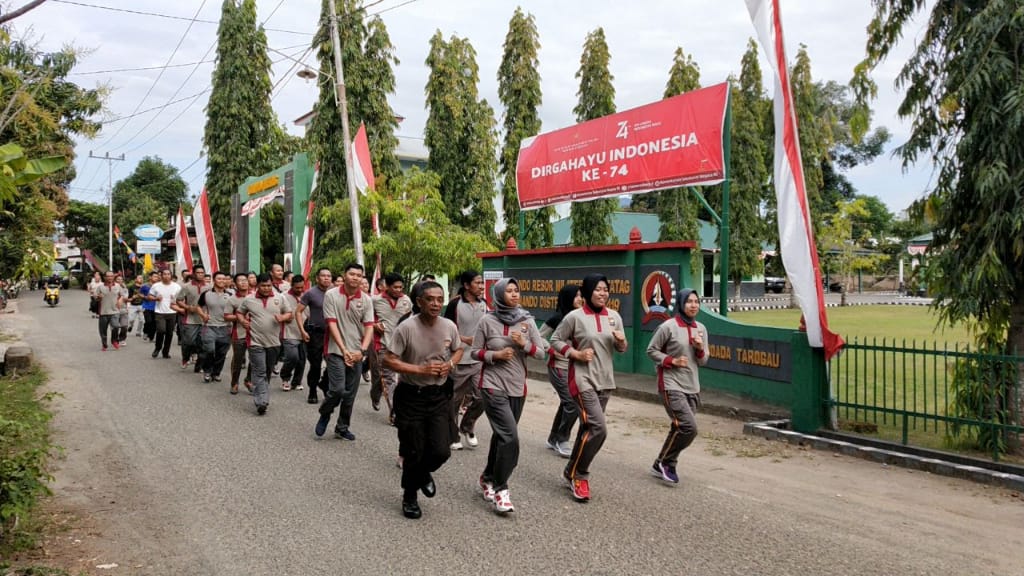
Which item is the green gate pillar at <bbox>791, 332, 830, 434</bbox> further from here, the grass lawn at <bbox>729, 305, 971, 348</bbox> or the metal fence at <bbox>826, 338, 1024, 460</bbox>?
the grass lawn at <bbox>729, 305, 971, 348</bbox>

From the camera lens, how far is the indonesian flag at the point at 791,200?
834 centimetres

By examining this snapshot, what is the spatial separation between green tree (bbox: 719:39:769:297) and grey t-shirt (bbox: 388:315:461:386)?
2964cm

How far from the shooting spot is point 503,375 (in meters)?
5.96

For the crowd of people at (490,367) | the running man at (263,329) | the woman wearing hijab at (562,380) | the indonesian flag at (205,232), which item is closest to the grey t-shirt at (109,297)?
the indonesian flag at (205,232)

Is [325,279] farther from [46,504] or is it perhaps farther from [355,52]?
[355,52]

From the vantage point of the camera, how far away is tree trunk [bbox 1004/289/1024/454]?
23.7 feet

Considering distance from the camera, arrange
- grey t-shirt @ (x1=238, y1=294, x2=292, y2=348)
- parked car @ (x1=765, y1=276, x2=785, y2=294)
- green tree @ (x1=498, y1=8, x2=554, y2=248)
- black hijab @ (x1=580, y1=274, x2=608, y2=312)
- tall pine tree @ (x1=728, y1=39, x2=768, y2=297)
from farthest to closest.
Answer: parked car @ (x1=765, y1=276, x2=785, y2=294)
tall pine tree @ (x1=728, y1=39, x2=768, y2=297)
green tree @ (x1=498, y1=8, x2=554, y2=248)
grey t-shirt @ (x1=238, y1=294, x2=292, y2=348)
black hijab @ (x1=580, y1=274, x2=608, y2=312)

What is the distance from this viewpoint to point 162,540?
5172mm

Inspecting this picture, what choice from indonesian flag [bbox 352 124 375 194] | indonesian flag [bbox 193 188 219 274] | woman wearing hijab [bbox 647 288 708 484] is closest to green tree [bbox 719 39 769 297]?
indonesian flag [bbox 352 124 375 194]

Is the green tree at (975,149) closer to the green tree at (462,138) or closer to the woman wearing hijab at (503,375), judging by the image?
the woman wearing hijab at (503,375)

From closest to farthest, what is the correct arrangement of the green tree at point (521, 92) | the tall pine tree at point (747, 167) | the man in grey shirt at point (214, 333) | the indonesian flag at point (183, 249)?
the man in grey shirt at point (214, 333)
the indonesian flag at point (183, 249)
the green tree at point (521, 92)
the tall pine tree at point (747, 167)

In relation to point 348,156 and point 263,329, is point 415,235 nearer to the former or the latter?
point 348,156

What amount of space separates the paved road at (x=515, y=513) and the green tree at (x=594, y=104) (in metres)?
16.8

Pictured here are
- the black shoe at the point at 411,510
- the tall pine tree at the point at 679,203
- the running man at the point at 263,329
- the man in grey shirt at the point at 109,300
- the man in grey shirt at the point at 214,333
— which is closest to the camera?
the black shoe at the point at 411,510
